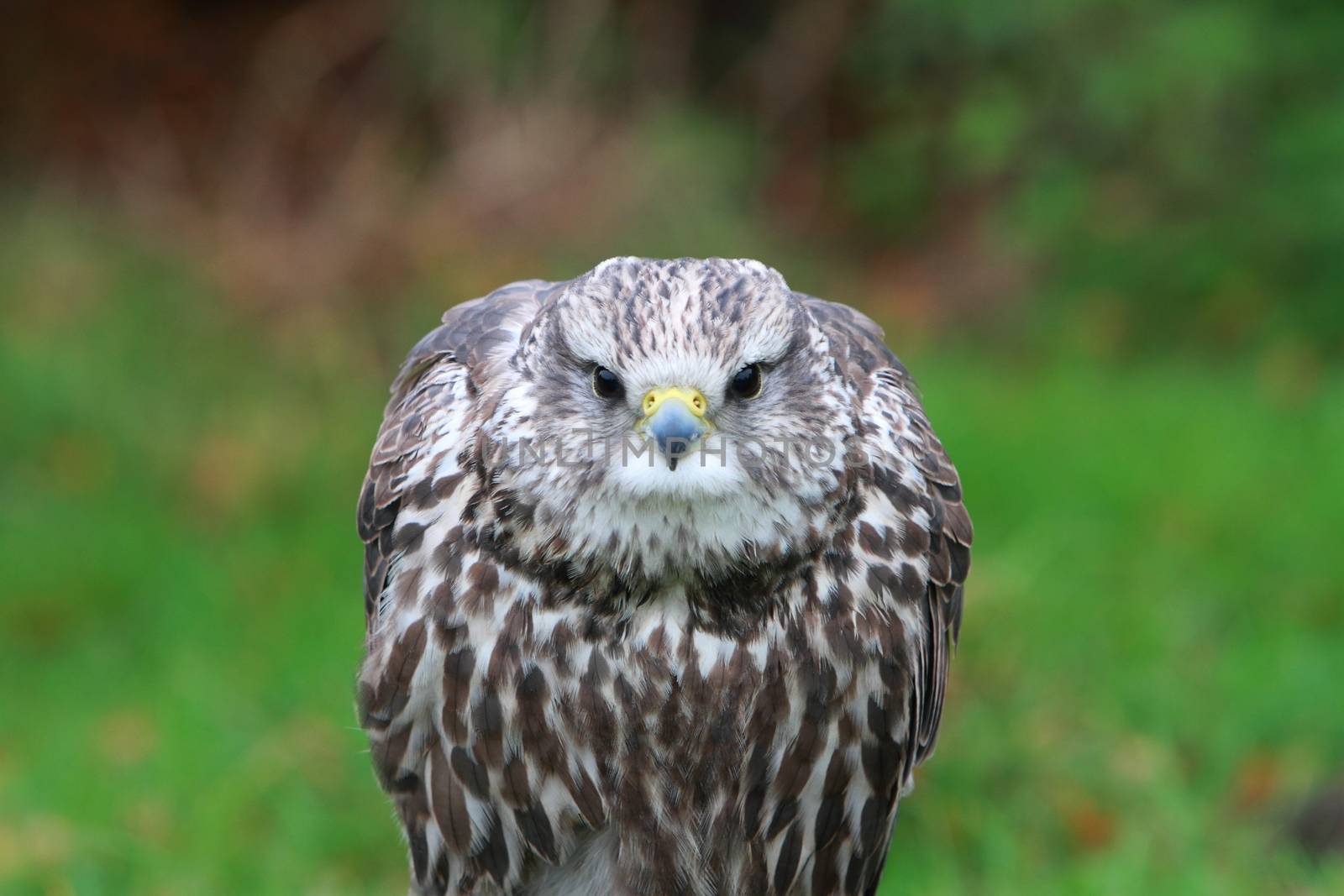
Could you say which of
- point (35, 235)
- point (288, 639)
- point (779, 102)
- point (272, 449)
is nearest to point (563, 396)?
point (288, 639)

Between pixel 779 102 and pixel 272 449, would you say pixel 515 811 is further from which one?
pixel 779 102

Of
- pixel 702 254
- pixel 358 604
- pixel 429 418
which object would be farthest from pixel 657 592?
pixel 702 254

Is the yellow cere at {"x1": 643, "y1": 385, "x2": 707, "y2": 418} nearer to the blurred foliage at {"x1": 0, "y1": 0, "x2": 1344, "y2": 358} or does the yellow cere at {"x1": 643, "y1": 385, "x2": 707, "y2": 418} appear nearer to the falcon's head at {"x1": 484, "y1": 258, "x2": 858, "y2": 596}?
the falcon's head at {"x1": 484, "y1": 258, "x2": 858, "y2": 596}

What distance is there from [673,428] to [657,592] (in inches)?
12.9

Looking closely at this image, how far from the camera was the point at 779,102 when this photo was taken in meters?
9.03

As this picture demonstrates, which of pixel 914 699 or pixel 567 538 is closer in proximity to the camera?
pixel 567 538

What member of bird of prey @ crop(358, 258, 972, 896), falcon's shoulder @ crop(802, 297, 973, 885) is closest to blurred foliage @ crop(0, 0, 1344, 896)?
falcon's shoulder @ crop(802, 297, 973, 885)

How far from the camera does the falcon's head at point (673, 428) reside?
220 centimetres

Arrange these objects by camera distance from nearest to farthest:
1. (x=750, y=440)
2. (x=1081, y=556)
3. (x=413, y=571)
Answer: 1. (x=750, y=440)
2. (x=413, y=571)
3. (x=1081, y=556)

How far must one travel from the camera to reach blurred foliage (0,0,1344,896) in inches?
164

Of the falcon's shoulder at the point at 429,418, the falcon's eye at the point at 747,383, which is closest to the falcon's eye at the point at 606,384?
the falcon's eye at the point at 747,383

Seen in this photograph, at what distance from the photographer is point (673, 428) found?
213 centimetres

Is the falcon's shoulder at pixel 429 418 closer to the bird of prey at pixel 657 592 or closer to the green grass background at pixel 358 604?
the bird of prey at pixel 657 592

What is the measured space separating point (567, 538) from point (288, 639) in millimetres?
2905
